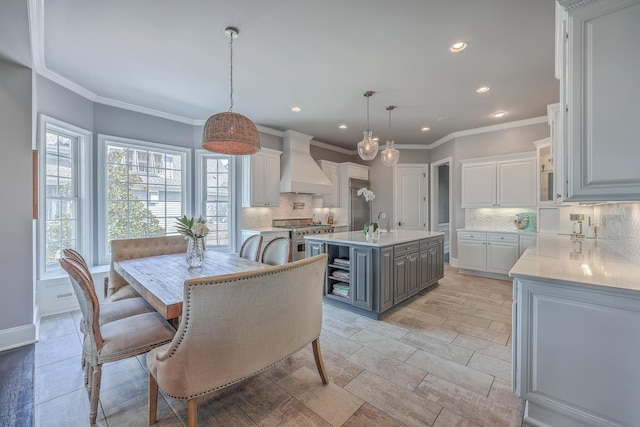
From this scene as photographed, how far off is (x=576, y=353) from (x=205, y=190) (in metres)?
5.06

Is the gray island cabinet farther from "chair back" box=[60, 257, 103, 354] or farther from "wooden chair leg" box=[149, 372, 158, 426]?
"chair back" box=[60, 257, 103, 354]

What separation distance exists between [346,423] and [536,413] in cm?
113

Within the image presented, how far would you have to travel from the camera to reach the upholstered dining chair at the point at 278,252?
8.94 ft

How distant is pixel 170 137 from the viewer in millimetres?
4578

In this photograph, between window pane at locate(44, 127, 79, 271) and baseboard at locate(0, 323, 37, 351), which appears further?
window pane at locate(44, 127, 79, 271)

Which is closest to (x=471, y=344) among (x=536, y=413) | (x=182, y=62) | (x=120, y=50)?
(x=536, y=413)

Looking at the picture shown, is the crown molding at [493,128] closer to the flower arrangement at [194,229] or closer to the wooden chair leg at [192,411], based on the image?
the flower arrangement at [194,229]

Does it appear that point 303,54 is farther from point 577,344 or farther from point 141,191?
point 141,191

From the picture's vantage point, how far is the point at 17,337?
2.51 m

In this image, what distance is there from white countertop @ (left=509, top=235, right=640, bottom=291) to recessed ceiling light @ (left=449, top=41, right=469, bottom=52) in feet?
6.71

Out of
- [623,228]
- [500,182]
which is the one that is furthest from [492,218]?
[623,228]

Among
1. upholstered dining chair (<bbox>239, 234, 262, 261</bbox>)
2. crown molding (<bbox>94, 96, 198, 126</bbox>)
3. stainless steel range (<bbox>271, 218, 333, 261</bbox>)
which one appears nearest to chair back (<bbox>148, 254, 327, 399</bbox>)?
upholstered dining chair (<bbox>239, 234, 262, 261</bbox>)

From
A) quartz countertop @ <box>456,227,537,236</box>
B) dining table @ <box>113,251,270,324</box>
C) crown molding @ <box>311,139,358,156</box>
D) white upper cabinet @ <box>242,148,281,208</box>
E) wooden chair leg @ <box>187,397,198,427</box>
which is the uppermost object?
crown molding @ <box>311,139,358,156</box>

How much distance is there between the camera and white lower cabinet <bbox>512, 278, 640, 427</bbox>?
1.31m
